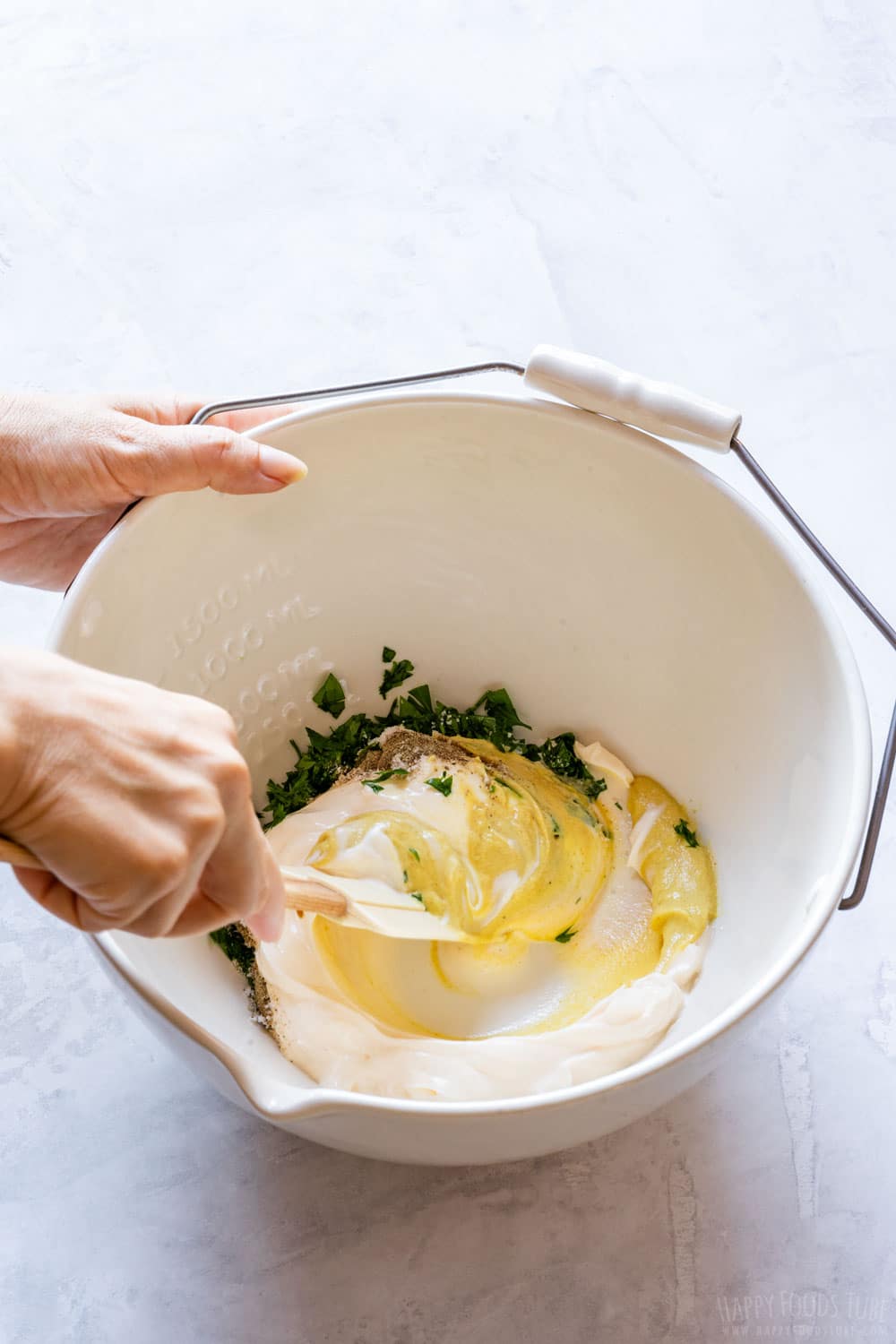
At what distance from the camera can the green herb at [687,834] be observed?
1122 millimetres

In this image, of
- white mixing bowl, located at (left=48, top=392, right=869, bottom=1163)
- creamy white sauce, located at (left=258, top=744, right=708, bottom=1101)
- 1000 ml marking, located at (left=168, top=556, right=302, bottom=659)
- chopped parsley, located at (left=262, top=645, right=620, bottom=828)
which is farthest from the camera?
chopped parsley, located at (left=262, top=645, right=620, bottom=828)

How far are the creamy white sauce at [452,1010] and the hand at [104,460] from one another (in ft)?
1.05

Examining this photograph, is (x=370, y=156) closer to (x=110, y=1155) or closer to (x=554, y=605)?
(x=554, y=605)

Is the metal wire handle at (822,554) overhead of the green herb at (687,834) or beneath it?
overhead

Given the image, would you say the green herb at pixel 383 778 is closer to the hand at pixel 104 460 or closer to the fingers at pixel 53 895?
the hand at pixel 104 460

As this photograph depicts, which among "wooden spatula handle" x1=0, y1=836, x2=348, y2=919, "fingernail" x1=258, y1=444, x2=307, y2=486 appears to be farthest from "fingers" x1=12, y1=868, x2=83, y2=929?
"fingernail" x1=258, y1=444, x2=307, y2=486

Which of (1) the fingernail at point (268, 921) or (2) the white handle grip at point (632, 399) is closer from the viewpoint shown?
(1) the fingernail at point (268, 921)

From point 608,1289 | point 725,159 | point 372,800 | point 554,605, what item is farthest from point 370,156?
point 608,1289

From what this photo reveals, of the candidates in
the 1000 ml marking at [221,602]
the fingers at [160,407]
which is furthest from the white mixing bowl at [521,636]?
the fingers at [160,407]

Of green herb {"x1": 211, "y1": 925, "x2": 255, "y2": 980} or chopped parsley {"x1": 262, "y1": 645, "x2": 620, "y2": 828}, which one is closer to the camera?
green herb {"x1": 211, "y1": 925, "x2": 255, "y2": 980}

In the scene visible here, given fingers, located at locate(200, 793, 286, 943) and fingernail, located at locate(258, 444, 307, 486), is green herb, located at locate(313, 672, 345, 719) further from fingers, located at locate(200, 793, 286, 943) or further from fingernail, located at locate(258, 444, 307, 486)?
fingers, located at locate(200, 793, 286, 943)

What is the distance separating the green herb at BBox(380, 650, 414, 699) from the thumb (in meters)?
0.29

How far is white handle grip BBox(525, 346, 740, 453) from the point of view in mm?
972

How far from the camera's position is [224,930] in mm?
1056
